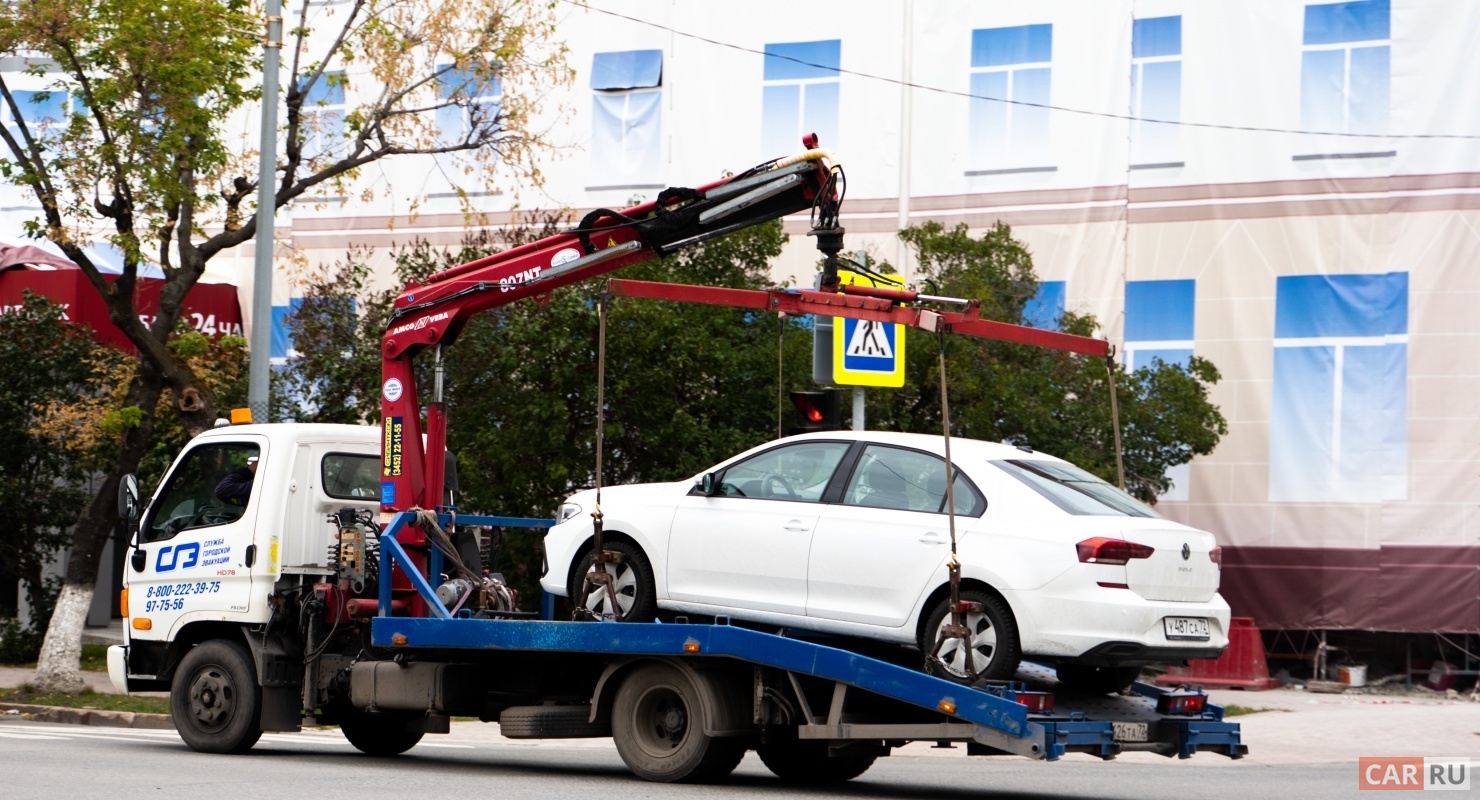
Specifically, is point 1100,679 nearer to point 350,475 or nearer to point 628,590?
point 628,590

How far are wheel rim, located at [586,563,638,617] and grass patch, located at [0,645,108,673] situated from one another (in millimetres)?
12613

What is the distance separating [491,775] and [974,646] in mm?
3655

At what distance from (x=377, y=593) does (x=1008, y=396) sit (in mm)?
8741

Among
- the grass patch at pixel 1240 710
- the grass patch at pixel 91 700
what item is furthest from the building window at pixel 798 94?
the grass patch at pixel 91 700

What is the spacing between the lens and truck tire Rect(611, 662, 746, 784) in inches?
421

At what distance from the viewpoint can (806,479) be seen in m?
10.8

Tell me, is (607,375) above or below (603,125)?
below

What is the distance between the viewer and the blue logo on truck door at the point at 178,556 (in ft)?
42.9

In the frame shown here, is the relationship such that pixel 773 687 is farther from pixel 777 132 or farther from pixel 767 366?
pixel 777 132

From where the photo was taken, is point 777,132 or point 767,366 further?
point 777,132

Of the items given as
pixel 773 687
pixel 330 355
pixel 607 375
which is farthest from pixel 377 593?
pixel 330 355

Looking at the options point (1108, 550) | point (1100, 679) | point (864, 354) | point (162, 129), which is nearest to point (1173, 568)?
point (1108, 550)

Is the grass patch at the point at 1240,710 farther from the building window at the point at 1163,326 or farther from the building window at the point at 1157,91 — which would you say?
the building window at the point at 1157,91

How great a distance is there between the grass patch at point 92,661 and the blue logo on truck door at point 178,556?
30.8 feet
